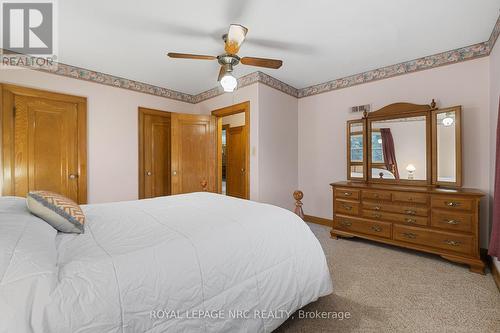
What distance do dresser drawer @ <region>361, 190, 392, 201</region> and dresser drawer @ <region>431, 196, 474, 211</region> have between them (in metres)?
0.43

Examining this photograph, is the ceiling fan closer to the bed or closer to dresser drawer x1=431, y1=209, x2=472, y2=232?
the bed

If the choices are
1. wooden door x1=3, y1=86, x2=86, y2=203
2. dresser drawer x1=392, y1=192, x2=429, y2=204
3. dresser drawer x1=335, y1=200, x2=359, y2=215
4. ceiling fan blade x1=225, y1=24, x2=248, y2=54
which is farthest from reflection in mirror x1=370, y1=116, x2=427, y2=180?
wooden door x1=3, y1=86, x2=86, y2=203

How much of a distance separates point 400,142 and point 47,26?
13.9 ft

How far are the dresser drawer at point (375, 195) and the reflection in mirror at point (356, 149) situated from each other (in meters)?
0.47

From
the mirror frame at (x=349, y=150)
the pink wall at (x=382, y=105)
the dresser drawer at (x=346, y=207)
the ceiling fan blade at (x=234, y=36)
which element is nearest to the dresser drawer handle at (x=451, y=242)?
the pink wall at (x=382, y=105)

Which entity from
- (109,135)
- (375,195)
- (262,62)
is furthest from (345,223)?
(109,135)

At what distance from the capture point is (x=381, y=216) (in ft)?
9.27

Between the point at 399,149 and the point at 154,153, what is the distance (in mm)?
3872

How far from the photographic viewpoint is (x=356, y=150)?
340cm

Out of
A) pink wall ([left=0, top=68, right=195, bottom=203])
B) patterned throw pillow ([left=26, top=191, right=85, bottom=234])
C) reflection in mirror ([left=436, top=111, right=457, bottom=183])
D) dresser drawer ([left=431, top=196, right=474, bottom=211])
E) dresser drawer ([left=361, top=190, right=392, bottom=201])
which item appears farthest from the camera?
pink wall ([left=0, top=68, right=195, bottom=203])

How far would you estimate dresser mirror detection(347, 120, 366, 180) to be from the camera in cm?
333

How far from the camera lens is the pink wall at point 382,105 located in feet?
8.38

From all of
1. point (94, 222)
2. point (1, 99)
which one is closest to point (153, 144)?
point (1, 99)

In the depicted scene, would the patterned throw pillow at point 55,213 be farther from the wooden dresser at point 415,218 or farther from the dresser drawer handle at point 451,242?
the dresser drawer handle at point 451,242
